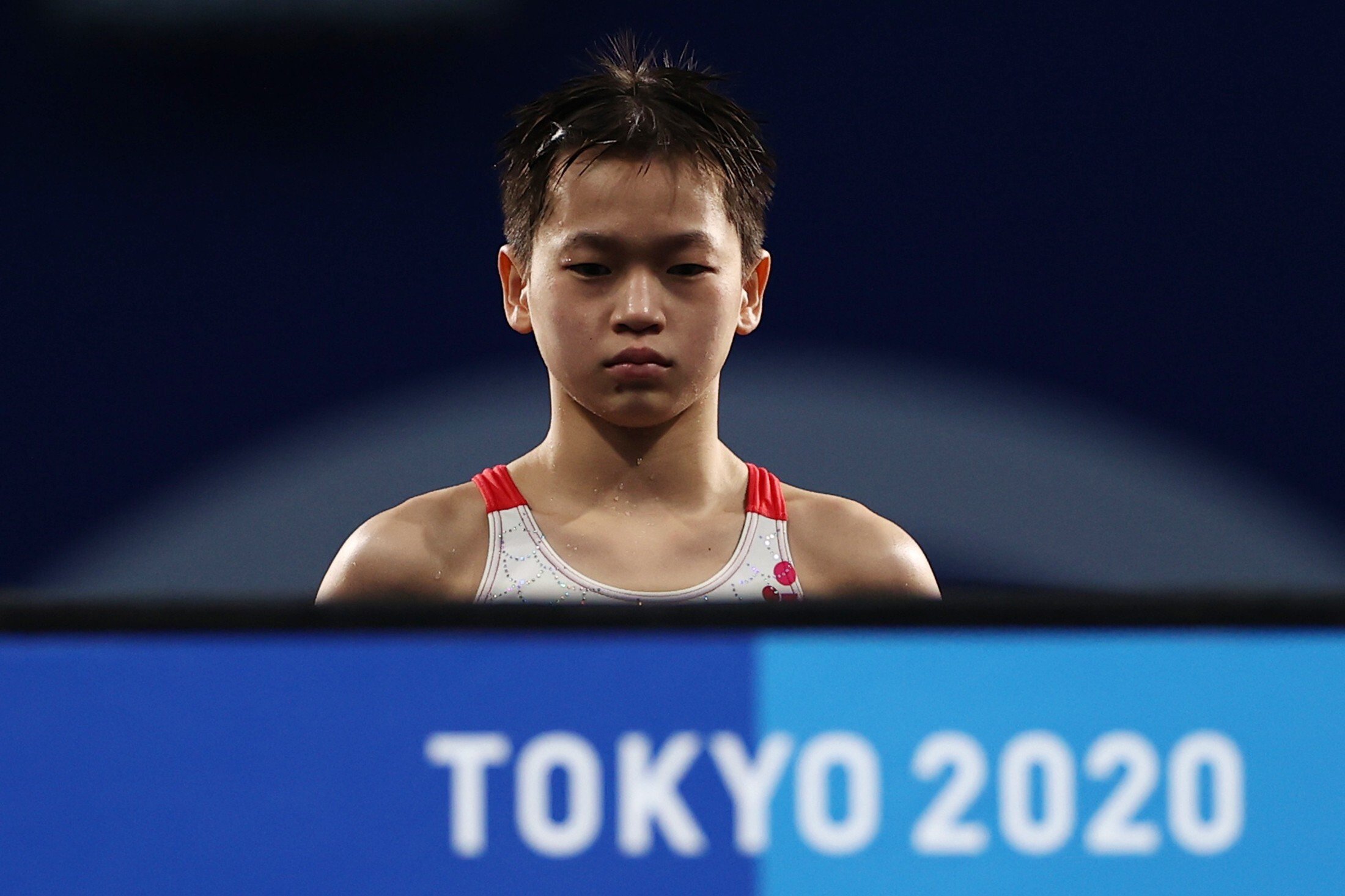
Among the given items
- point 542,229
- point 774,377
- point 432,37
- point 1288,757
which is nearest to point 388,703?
point 1288,757

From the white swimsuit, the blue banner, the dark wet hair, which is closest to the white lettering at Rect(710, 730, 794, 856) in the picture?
Result: the blue banner

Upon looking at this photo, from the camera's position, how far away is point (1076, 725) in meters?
0.38

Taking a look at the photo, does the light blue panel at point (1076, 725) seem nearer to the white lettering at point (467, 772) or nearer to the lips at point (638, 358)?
the white lettering at point (467, 772)

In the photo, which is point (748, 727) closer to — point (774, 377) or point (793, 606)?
point (793, 606)

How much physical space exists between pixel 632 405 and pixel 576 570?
10cm

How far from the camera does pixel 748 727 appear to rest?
383mm

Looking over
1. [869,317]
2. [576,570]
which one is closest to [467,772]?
[576,570]

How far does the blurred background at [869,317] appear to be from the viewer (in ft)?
4.53

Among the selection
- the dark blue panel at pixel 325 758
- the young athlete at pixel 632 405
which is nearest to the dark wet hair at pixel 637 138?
the young athlete at pixel 632 405

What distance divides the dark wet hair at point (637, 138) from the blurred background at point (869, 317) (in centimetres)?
55

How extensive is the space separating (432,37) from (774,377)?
49 centimetres

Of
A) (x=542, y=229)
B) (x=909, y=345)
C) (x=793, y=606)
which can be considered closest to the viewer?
(x=793, y=606)

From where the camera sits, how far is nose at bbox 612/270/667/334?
2.46ft

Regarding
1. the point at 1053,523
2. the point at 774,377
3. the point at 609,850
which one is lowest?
the point at 609,850
